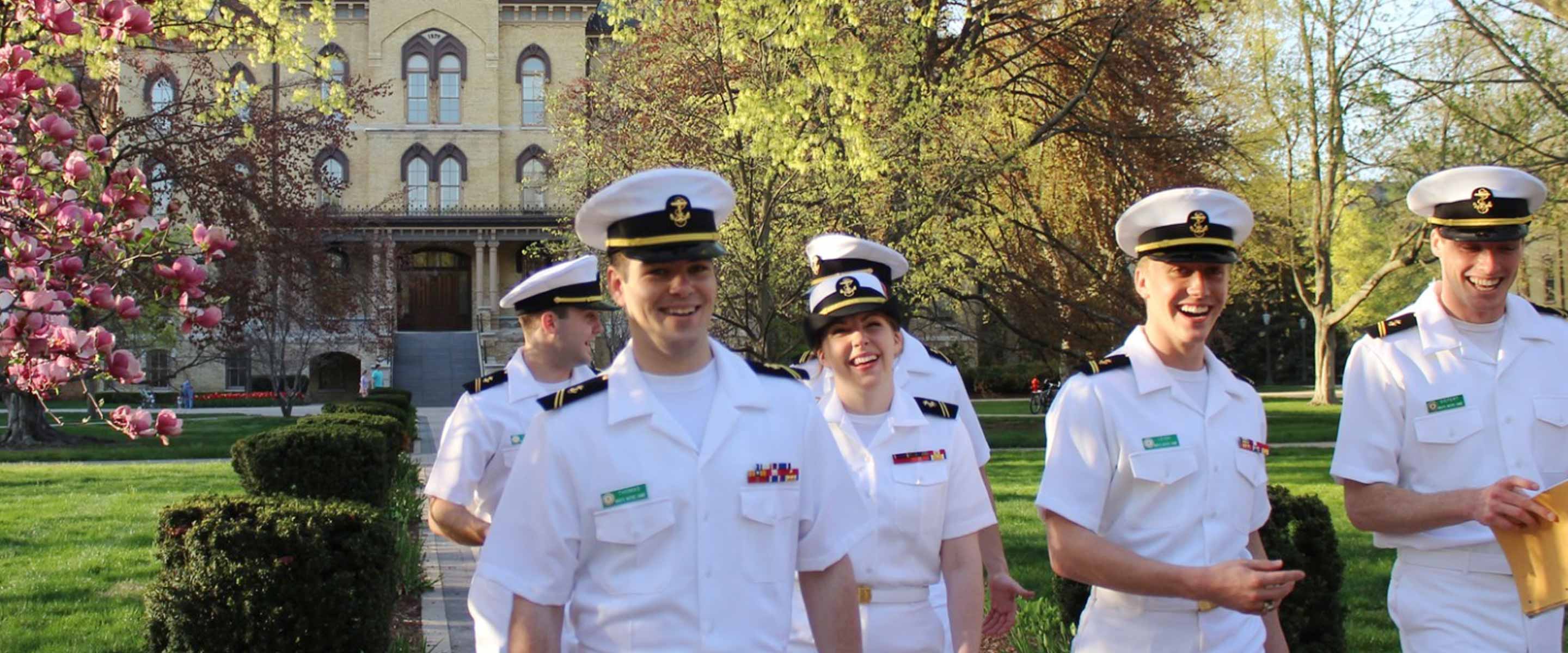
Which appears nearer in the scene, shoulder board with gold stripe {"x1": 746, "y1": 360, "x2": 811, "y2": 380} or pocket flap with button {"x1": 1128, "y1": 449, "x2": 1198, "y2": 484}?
shoulder board with gold stripe {"x1": 746, "y1": 360, "x2": 811, "y2": 380}

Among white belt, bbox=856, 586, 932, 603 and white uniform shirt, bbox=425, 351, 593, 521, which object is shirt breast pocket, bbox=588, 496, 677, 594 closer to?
white belt, bbox=856, 586, 932, 603

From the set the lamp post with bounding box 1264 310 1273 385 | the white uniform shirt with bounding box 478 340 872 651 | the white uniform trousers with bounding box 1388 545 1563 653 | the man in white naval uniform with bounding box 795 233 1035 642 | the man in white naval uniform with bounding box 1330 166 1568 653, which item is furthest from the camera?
the lamp post with bounding box 1264 310 1273 385

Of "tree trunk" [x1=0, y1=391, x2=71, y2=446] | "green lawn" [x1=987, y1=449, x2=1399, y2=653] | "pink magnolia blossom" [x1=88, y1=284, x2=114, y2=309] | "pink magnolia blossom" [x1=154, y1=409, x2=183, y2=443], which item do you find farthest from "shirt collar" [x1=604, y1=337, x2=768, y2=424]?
"tree trunk" [x1=0, y1=391, x2=71, y2=446]

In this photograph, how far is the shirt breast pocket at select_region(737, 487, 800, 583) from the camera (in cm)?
340

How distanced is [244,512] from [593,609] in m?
4.87

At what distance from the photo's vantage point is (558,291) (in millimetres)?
6520

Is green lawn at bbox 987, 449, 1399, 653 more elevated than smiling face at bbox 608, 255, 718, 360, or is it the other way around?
smiling face at bbox 608, 255, 718, 360

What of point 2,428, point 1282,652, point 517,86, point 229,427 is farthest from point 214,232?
point 517,86

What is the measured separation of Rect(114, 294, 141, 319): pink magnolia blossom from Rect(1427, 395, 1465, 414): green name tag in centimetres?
498

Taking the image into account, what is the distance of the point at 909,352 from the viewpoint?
6582mm

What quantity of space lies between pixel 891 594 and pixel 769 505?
5.05ft

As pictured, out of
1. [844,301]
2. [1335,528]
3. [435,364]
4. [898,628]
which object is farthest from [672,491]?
[435,364]

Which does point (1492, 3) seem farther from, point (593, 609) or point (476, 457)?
point (593, 609)

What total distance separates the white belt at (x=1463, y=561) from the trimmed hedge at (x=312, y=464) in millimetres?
7973
